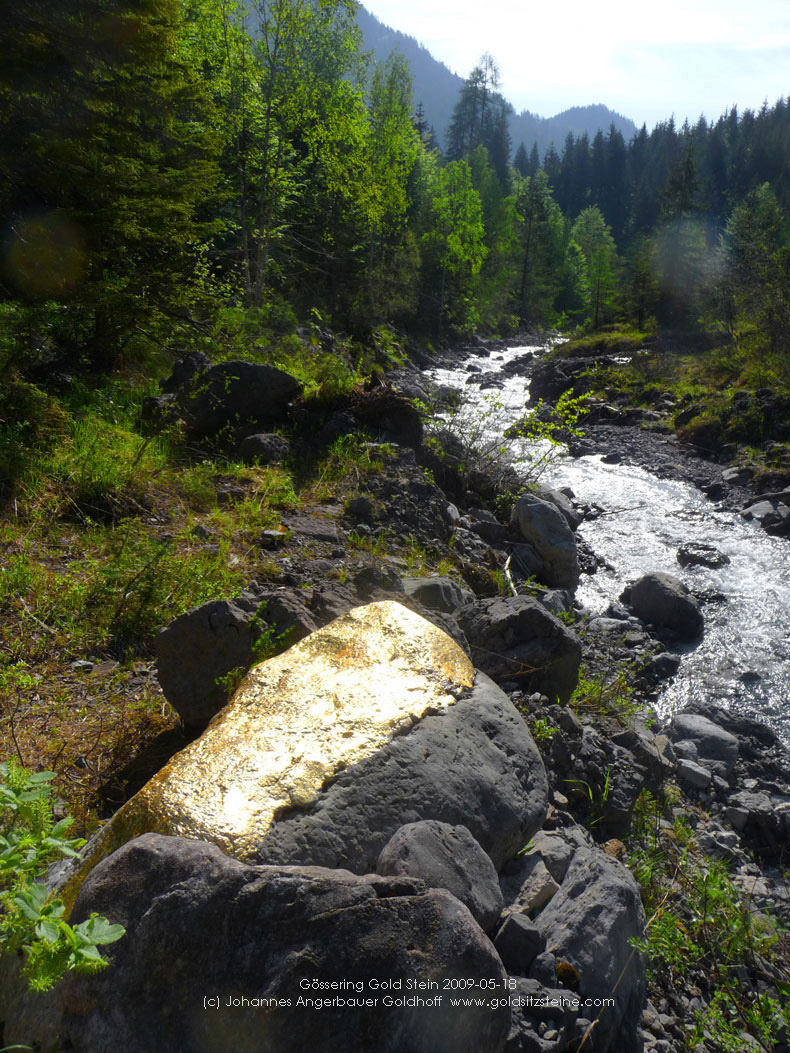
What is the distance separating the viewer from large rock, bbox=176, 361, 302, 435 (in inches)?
289

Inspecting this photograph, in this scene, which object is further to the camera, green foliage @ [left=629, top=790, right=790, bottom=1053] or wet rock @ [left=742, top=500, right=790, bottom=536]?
wet rock @ [left=742, top=500, right=790, bottom=536]

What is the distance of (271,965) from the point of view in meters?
1.58

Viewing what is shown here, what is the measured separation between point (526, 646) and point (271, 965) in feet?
11.6

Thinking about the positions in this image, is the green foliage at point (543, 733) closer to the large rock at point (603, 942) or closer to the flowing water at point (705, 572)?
the large rock at point (603, 942)

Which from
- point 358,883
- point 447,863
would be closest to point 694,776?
point 447,863

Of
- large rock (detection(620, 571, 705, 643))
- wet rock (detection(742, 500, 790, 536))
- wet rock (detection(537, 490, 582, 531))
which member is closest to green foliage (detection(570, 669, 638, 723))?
large rock (detection(620, 571, 705, 643))

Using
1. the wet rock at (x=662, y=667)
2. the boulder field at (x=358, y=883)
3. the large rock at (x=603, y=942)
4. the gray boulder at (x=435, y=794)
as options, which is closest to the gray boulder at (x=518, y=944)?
the boulder field at (x=358, y=883)

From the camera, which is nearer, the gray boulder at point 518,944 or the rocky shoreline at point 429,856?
the rocky shoreline at point 429,856

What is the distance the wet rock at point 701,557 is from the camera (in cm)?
1004

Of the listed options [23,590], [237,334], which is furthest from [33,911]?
[237,334]

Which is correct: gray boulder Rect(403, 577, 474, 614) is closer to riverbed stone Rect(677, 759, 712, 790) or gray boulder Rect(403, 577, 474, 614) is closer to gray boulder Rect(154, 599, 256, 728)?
gray boulder Rect(154, 599, 256, 728)

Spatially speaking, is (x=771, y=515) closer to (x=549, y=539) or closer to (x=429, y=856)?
(x=549, y=539)

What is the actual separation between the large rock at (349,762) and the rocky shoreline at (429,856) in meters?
0.01

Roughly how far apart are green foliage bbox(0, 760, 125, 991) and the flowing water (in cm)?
640
